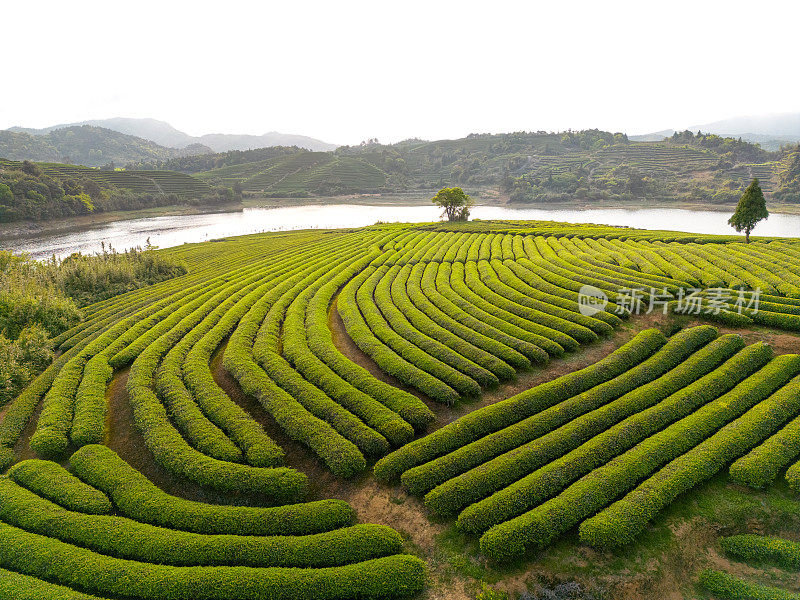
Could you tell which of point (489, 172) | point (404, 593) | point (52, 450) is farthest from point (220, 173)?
point (404, 593)

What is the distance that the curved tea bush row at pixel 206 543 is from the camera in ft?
35.6

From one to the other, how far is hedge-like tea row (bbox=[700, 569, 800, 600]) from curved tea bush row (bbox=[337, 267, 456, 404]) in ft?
32.5

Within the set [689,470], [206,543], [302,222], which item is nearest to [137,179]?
[302,222]

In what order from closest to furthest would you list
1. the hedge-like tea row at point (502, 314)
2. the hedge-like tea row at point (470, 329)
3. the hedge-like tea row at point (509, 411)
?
1. the hedge-like tea row at point (509, 411)
2. the hedge-like tea row at point (470, 329)
3. the hedge-like tea row at point (502, 314)

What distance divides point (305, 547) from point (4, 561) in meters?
8.50

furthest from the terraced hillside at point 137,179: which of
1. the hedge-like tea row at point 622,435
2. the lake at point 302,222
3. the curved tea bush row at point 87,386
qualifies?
the hedge-like tea row at point 622,435

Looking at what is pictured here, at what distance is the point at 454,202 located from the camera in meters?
72.0

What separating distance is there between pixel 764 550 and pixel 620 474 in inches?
158

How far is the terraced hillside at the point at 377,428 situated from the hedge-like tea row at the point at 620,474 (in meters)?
0.08

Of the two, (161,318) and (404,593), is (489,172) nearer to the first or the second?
(161,318)

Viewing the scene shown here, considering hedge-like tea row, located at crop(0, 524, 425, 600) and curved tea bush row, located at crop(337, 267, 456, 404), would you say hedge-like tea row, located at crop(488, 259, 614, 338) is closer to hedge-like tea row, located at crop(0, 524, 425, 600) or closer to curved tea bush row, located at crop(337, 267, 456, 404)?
curved tea bush row, located at crop(337, 267, 456, 404)

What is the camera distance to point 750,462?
13453 millimetres

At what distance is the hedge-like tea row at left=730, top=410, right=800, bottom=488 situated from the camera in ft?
43.0

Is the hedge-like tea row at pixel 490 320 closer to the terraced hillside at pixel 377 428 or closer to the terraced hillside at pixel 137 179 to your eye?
the terraced hillside at pixel 377 428
